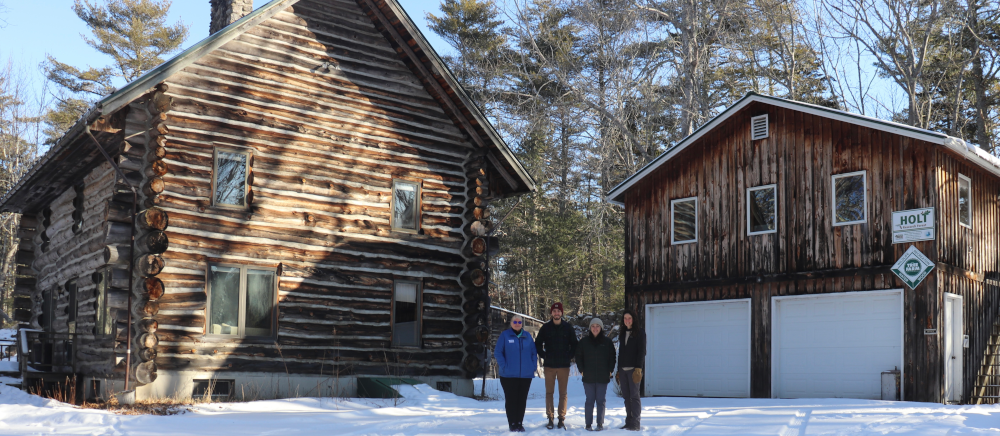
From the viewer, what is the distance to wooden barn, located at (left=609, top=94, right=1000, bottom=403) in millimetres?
16109

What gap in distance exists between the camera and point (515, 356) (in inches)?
452

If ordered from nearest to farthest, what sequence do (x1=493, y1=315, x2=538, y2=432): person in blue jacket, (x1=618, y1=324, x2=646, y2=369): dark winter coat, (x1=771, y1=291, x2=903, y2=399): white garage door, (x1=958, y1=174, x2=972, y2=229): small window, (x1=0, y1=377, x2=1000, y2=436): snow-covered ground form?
(x1=0, y1=377, x2=1000, y2=436): snow-covered ground, (x1=493, y1=315, x2=538, y2=432): person in blue jacket, (x1=618, y1=324, x2=646, y2=369): dark winter coat, (x1=771, y1=291, x2=903, y2=399): white garage door, (x1=958, y1=174, x2=972, y2=229): small window

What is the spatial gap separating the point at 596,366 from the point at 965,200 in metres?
10.3

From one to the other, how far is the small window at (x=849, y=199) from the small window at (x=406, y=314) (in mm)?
8717

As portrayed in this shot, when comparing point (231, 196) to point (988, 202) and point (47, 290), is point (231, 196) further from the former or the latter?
point (988, 202)

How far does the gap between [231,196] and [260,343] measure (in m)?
2.80

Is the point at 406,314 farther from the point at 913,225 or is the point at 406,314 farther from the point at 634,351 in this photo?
the point at 913,225

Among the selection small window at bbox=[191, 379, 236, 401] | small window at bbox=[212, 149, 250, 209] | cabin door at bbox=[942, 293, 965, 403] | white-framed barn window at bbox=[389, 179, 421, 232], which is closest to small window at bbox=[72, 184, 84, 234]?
small window at bbox=[212, 149, 250, 209]

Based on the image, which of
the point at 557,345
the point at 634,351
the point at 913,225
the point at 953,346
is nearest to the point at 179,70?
the point at 557,345

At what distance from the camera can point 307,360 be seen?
1664 cm

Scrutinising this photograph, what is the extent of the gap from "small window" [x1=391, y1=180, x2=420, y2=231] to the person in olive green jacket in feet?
25.0

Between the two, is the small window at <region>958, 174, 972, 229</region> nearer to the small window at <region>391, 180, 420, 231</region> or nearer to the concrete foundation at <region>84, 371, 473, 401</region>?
the small window at <region>391, 180, 420, 231</region>

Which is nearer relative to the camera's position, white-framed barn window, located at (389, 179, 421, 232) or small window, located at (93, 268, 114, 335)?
small window, located at (93, 268, 114, 335)

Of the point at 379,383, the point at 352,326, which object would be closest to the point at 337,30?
the point at 352,326
